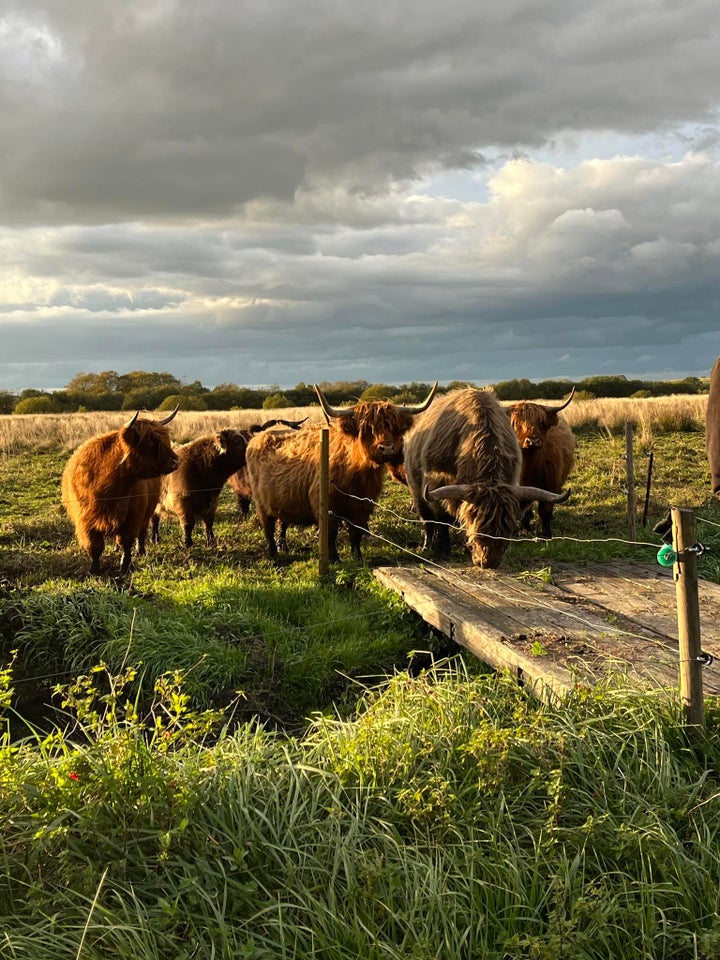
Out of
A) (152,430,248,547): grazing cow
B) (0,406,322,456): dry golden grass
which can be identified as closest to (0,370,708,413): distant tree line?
(0,406,322,456): dry golden grass

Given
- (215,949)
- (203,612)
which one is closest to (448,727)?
(215,949)

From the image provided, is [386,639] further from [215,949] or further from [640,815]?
[215,949]

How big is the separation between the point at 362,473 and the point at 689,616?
5441 mm

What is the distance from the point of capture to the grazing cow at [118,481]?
8.66 meters

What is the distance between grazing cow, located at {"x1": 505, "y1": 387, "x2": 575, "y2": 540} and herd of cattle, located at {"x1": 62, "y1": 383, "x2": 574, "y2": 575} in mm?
17

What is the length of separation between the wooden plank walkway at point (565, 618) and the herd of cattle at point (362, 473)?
24.6 inches

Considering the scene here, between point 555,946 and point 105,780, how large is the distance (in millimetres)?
1827

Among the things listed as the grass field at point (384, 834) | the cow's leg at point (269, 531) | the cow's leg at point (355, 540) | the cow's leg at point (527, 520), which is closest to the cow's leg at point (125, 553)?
the cow's leg at point (269, 531)

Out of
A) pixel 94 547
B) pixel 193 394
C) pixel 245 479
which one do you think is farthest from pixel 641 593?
pixel 193 394

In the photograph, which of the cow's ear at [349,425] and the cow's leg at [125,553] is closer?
the cow's ear at [349,425]

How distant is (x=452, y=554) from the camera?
8359 mm

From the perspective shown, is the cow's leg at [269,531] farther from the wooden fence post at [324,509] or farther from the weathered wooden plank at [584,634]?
the weathered wooden plank at [584,634]

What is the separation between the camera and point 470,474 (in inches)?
287

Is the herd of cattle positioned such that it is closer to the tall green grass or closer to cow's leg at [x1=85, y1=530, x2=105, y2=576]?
cow's leg at [x1=85, y1=530, x2=105, y2=576]
